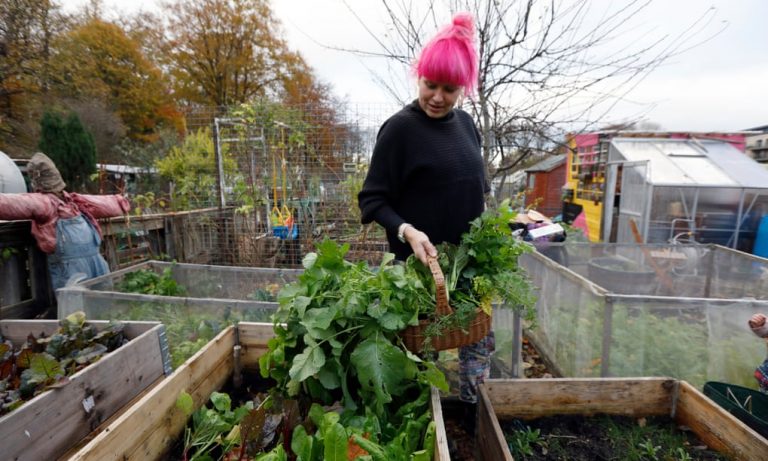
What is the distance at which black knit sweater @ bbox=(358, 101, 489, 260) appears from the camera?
1646 millimetres

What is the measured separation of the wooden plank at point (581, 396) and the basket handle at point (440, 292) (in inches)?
28.4

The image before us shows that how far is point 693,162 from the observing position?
21.4 feet

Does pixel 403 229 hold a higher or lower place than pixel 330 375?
higher

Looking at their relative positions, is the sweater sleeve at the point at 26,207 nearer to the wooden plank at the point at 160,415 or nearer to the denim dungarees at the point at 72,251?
the denim dungarees at the point at 72,251

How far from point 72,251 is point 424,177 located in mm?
3742

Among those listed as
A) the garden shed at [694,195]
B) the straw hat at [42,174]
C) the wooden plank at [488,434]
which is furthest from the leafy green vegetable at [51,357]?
the garden shed at [694,195]

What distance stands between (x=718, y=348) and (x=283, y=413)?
254 cm

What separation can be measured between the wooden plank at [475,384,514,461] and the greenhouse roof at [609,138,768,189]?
20.2 ft

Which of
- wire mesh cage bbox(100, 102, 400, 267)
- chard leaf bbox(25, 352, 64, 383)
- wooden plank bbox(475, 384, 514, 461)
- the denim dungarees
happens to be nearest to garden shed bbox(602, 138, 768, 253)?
wire mesh cage bbox(100, 102, 400, 267)

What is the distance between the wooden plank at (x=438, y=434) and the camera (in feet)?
3.24

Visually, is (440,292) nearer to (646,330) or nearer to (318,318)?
(318,318)

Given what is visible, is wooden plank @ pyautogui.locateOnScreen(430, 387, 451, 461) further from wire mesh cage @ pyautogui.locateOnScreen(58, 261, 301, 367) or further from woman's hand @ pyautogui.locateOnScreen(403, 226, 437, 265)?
wire mesh cage @ pyautogui.locateOnScreen(58, 261, 301, 367)

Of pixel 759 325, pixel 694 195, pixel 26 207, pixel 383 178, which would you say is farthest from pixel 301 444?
pixel 694 195

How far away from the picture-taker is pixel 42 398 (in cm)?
139
